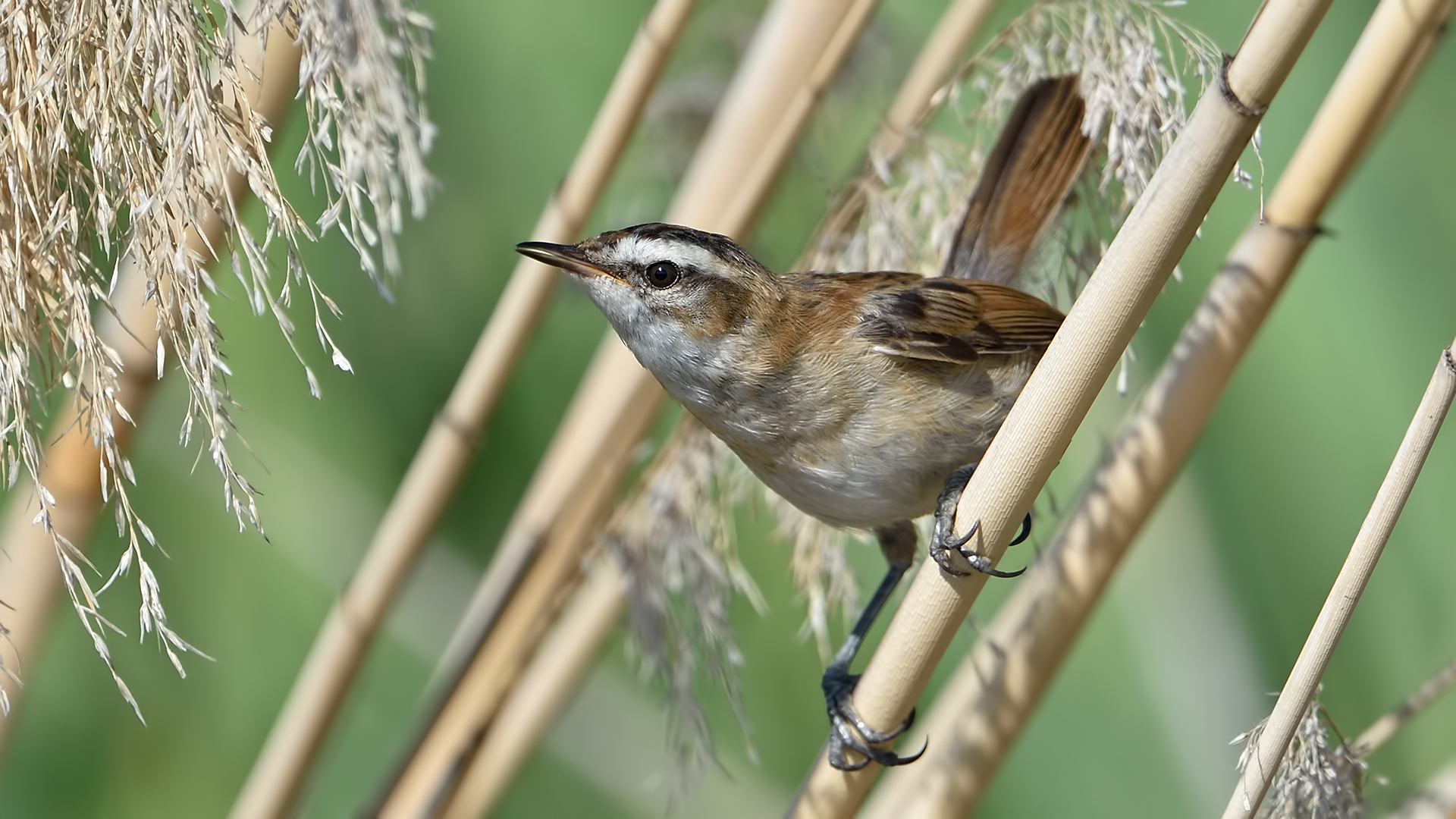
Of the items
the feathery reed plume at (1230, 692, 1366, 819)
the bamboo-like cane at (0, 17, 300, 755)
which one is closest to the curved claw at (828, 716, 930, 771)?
the feathery reed plume at (1230, 692, 1366, 819)

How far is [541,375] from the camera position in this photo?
6.77ft

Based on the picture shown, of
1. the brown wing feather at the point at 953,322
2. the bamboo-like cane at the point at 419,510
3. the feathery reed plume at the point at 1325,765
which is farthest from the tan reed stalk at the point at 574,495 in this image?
the feathery reed plume at the point at 1325,765

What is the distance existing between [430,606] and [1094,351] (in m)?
1.56

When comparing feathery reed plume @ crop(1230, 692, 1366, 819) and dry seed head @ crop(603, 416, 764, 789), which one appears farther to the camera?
dry seed head @ crop(603, 416, 764, 789)

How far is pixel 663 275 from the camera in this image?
4.31 ft

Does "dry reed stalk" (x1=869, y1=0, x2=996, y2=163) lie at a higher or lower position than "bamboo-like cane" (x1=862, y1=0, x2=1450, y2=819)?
higher

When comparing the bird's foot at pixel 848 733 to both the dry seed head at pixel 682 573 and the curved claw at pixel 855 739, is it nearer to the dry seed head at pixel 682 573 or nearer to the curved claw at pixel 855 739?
the curved claw at pixel 855 739

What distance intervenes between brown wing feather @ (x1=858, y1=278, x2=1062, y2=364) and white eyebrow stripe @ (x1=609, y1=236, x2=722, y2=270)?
0.21 metres

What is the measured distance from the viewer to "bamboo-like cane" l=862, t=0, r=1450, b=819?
1120 mm

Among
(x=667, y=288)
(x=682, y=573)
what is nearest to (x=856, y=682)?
→ (x=682, y=573)

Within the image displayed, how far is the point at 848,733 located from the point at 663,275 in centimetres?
55

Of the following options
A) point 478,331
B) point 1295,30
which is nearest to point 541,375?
point 478,331

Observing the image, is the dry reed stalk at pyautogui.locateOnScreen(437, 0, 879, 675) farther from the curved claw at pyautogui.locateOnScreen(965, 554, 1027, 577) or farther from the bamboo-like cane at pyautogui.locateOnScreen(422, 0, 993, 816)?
the curved claw at pyautogui.locateOnScreen(965, 554, 1027, 577)

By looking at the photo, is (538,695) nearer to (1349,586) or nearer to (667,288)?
(667,288)
